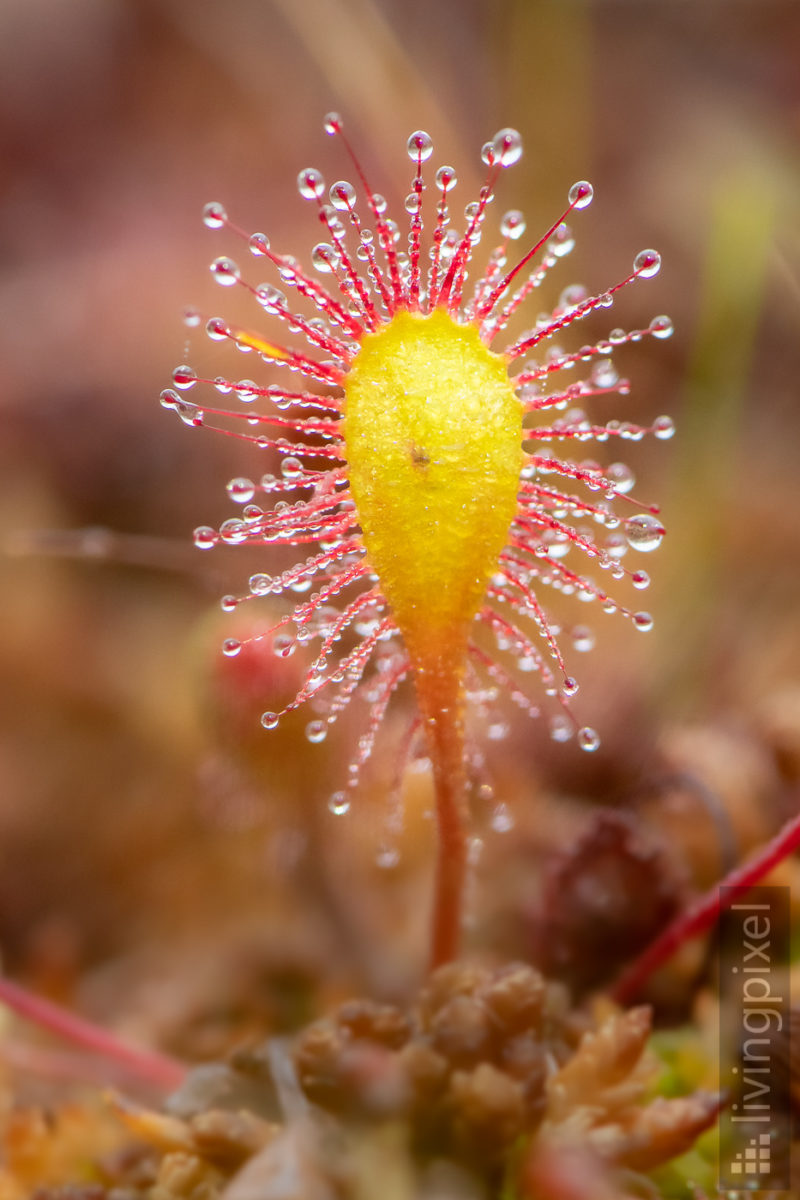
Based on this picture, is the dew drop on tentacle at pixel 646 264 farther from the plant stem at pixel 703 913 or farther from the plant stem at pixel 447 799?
the plant stem at pixel 703 913

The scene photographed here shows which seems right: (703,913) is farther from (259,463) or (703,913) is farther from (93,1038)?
(259,463)

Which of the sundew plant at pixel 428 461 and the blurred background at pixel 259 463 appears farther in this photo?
the blurred background at pixel 259 463

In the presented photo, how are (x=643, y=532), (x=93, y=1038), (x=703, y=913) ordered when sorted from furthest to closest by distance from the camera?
(x=93, y=1038) → (x=703, y=913) → (x=643, y=532)

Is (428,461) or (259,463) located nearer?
(428,461)

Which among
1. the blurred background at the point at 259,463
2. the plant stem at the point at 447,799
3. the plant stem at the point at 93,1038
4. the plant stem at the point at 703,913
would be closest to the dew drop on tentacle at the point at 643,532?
the plant stem at the point at 447,799

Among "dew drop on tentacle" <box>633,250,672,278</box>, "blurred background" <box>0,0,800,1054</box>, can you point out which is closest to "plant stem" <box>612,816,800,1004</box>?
"blurred background" <box>0,0,800,1054</box>

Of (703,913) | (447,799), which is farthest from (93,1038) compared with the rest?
(703,913)

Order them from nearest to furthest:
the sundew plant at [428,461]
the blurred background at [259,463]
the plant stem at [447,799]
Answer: the sundew plant at [428,461] → the plant stem at [447,799] → the blurred background at [259,463]

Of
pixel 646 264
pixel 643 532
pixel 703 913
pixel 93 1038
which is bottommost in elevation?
pixel 93 1038

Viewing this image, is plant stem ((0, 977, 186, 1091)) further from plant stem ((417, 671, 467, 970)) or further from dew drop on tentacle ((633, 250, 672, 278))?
dew drop on tentacle ((633, 250, 672, 278))
